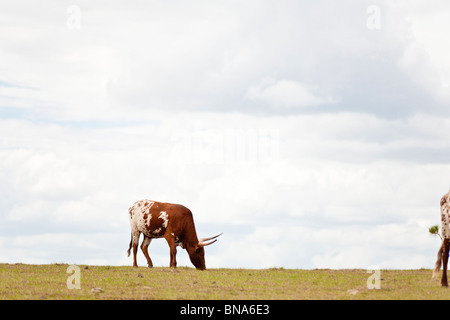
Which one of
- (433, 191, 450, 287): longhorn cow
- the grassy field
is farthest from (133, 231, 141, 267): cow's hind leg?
(433, 191, 450, 287): longhorn cow

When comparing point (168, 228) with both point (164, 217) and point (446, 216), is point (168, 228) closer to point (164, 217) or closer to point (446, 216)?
point (164, 217)

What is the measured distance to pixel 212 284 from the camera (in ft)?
73.4

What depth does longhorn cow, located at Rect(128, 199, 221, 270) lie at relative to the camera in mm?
30156

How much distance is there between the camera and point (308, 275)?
26234mm

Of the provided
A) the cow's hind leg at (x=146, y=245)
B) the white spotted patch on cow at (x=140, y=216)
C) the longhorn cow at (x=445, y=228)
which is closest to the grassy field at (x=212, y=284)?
the longhorn cow at (x=445, y=228)

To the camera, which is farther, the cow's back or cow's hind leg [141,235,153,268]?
cow's hind leg [141,235,153,268]

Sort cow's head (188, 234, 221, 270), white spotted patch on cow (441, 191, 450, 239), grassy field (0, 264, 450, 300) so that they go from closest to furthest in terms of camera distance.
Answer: grassy field (0, 264, 450, 300) < white spotted patch on cow (441, 191, 450, 239) < cow's head (188, 234, 221, 270)

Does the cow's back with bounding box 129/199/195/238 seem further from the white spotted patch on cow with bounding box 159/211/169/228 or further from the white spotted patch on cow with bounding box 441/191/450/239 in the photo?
the white spotted patch on cow with bounding box 441/191/450/239

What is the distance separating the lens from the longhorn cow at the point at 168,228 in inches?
1187

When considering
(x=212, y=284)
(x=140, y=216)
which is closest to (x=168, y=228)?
(x=140, y=216)

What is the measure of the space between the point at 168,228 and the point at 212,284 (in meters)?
8.60
